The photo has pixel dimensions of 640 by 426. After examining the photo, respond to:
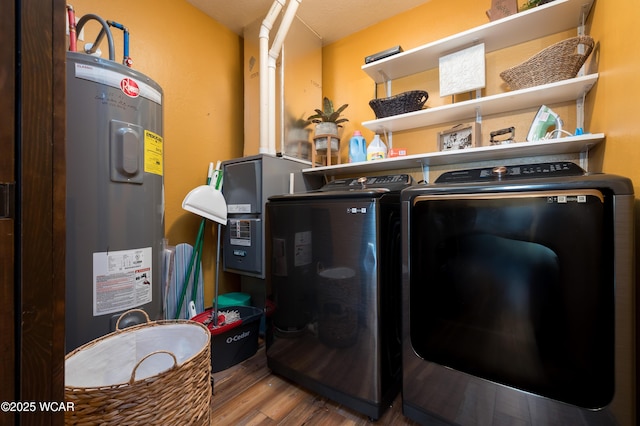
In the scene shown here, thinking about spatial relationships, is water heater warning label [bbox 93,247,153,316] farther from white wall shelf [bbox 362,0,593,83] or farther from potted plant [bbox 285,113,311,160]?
white wall shelf [bbox 362,0,593,83]

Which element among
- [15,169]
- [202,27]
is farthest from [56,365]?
[202,27]

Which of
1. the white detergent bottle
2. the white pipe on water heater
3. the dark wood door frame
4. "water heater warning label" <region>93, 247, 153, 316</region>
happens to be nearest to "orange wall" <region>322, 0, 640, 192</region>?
the white detergent bottle

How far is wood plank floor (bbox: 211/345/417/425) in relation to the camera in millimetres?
1071

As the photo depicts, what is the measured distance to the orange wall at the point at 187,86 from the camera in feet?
5.29

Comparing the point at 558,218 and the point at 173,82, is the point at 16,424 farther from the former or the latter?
the point at 173,82

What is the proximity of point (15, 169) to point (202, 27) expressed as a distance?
210 centimetres

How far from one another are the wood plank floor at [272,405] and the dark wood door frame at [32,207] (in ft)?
2.85

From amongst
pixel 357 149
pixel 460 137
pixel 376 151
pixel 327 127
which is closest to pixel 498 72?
pixel 460 137

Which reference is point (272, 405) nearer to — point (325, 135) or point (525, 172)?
point (525, 172)

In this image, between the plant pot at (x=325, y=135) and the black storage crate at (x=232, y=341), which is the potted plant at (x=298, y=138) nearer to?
the plant pot at (x=325, y=135)

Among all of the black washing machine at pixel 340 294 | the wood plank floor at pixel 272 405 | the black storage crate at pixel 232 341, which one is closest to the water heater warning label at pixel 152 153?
the black washing machine at pixel 340 294

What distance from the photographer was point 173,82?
176 cm

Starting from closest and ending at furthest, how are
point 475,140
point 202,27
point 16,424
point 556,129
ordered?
1. point 16,424
2. point 556,129
3. point 475,140
4. point 202,27

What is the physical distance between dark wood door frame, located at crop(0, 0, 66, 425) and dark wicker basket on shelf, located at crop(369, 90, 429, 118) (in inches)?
60.8
